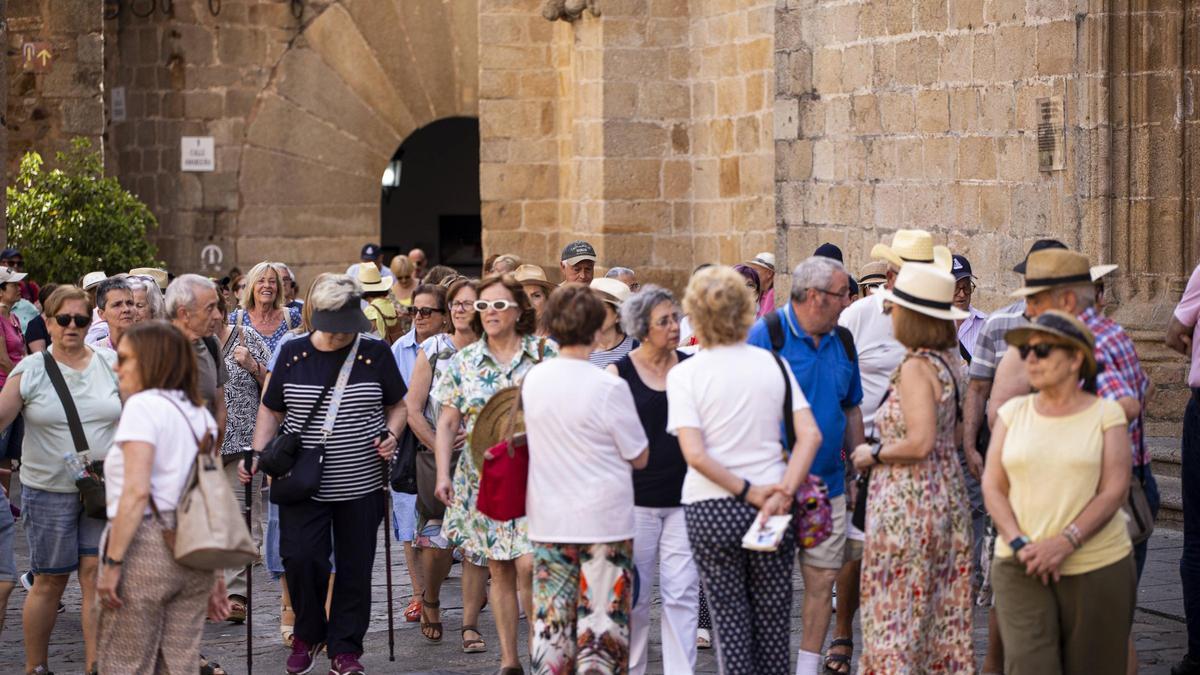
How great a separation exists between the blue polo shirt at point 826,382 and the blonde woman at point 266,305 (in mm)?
3504

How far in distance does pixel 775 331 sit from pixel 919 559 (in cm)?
119

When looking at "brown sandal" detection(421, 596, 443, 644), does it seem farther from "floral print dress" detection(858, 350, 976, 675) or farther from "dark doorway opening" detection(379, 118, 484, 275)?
"dark doorway opening" detection(379, 118, 484, 275)

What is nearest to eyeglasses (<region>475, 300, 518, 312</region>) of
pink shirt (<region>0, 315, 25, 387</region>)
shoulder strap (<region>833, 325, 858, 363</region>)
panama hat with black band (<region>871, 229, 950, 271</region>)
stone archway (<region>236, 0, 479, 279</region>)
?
shoulder strap (<region>833, 325, 858, 363</region>)

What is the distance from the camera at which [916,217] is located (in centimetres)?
1315

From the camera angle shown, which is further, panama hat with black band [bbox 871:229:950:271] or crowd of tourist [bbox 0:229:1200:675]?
panama hat with black band [bbox 871:229:950:271]

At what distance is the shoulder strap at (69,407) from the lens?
7.92 metres

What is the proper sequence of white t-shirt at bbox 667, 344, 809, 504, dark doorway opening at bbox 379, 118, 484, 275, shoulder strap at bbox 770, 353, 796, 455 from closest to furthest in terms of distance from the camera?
1. white t-shirt at bbox 667, 344, 809, 504
2. shoulder strap at bbox 770, 353, 796, 455
3. dark doorway opening at bbox 379, 118, 484, 275

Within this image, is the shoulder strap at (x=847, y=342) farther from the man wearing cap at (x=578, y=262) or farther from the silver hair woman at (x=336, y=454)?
the man wearing cap at (x=578, y=262)

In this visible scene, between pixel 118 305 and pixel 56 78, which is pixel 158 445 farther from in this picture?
pixel 56 78

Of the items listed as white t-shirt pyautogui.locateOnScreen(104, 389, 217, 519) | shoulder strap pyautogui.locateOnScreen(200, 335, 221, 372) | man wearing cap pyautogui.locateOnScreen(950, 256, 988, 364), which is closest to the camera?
white t-shirt pyautogui.locateOnScreen(104, 389, 217, 519)

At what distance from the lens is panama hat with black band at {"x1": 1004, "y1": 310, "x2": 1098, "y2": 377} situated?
609 centimetres

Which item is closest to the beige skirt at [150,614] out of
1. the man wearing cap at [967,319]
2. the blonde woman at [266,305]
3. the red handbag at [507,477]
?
the red handbag at [507,477]

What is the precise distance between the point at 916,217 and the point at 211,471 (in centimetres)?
754

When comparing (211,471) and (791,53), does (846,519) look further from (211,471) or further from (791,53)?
(791,53)
